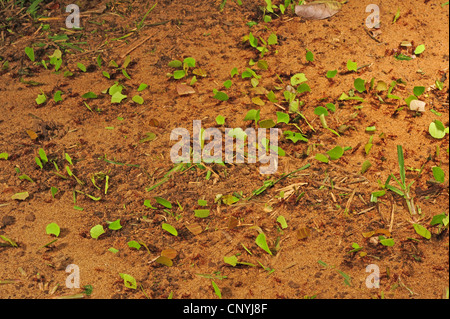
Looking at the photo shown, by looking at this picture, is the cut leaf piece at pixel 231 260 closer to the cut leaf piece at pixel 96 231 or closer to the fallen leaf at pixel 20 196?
the cut leaf piece at pixel 96 231

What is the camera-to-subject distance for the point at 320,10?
2729 mm


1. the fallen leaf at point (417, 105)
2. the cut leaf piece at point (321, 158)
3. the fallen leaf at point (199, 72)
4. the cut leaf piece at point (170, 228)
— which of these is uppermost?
the fallen leaf at point (417, 105)

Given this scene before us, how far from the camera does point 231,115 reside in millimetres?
2387

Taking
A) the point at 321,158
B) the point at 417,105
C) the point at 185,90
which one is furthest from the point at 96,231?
the point at 417,105

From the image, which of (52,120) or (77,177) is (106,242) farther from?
(52,120)

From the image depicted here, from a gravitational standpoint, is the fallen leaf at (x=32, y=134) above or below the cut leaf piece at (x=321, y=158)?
below

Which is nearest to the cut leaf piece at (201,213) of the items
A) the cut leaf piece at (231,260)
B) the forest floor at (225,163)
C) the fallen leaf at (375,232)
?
the forest floor at (225,163)

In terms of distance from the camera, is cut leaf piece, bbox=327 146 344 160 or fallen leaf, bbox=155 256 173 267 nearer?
fallen leaf, bbox=155 256 173 267

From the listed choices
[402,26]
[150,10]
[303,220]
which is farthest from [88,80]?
[402,26]

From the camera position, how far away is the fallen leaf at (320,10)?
107 inches

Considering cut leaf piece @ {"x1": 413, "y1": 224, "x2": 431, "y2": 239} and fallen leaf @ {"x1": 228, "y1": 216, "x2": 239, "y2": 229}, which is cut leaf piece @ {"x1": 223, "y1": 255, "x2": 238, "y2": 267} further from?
cut leaf piece @ {"x1": 413, "y1": 224, "x2": 431, "y2": 239}

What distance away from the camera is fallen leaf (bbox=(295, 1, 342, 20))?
2721 mm

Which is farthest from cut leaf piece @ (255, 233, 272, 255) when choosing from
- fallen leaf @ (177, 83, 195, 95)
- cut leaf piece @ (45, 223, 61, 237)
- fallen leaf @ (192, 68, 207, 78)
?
fallen leaf @ (192, 68, 207, 78)

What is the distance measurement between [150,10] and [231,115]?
1.18m
